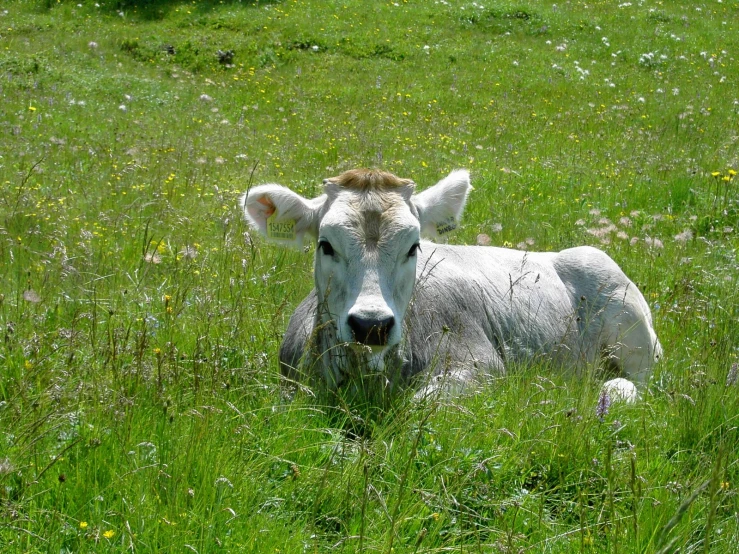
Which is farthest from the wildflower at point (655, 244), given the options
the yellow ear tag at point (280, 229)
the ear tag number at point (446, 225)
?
the yellow ear tag at point (280, 229)

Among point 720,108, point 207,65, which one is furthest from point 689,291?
point 207,65

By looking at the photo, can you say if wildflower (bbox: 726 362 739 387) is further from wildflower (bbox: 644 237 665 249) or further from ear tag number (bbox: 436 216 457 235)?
wildflower (bbox: 644 237 665 249)

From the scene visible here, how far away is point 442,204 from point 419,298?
685mm

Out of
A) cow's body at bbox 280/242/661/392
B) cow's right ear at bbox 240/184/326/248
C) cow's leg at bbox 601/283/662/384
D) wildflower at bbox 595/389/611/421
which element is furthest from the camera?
cow's leg at bbox 601/283/662/384

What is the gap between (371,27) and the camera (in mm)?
24719

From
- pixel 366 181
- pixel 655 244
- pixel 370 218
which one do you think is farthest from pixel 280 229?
pixel 655 244

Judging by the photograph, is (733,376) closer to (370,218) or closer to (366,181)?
(370,218)

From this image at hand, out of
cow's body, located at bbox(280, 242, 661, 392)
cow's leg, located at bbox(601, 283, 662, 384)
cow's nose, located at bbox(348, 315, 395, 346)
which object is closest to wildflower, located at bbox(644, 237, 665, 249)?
cow's body, located at bbox(280, 242, 661, 392)

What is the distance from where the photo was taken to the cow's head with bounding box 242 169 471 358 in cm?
436

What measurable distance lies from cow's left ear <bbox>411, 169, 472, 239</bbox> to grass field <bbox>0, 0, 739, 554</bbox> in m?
1.22

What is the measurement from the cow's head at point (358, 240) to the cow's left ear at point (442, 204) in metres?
0.06

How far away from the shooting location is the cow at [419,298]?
15.3 feet

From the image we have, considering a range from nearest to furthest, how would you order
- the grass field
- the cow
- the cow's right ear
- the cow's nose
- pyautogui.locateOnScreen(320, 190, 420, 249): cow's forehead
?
the grass field, the cow's nose, the cow, pyautogui.locateOnScreen(320, 190, 420, 249): cow's forehead, the cow's right ear

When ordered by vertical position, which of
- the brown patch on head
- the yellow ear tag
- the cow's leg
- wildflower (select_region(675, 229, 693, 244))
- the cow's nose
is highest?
the brown patch on head
